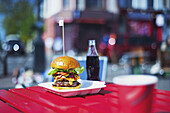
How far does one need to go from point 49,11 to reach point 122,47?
28.9 ft

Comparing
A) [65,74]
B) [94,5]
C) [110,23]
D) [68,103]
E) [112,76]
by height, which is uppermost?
[94,5]

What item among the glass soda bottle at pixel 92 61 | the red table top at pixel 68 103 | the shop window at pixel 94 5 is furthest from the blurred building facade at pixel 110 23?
the red table top at pixel 68 103

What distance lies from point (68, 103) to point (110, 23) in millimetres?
21169

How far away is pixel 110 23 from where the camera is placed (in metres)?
22.1

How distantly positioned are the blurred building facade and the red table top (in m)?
19.1

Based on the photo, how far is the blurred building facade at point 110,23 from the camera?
2130cm

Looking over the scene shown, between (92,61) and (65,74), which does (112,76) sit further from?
(65,74)

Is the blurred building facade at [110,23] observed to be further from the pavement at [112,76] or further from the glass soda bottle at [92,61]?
the glass soda bottle at [92,61]

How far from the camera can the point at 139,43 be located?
883 inches

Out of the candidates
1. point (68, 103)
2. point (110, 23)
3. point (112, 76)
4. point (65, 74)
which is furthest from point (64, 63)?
point (110, 23)

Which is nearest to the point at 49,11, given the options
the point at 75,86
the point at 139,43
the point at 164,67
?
the point at 139,43

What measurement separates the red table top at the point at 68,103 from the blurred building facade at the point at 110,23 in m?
19.1

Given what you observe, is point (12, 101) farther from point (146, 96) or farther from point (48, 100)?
point (146, 96)

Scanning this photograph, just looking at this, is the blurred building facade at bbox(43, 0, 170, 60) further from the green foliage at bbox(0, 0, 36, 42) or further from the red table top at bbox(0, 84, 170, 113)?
the red table top at bbox(0, 84, 170, 113)
